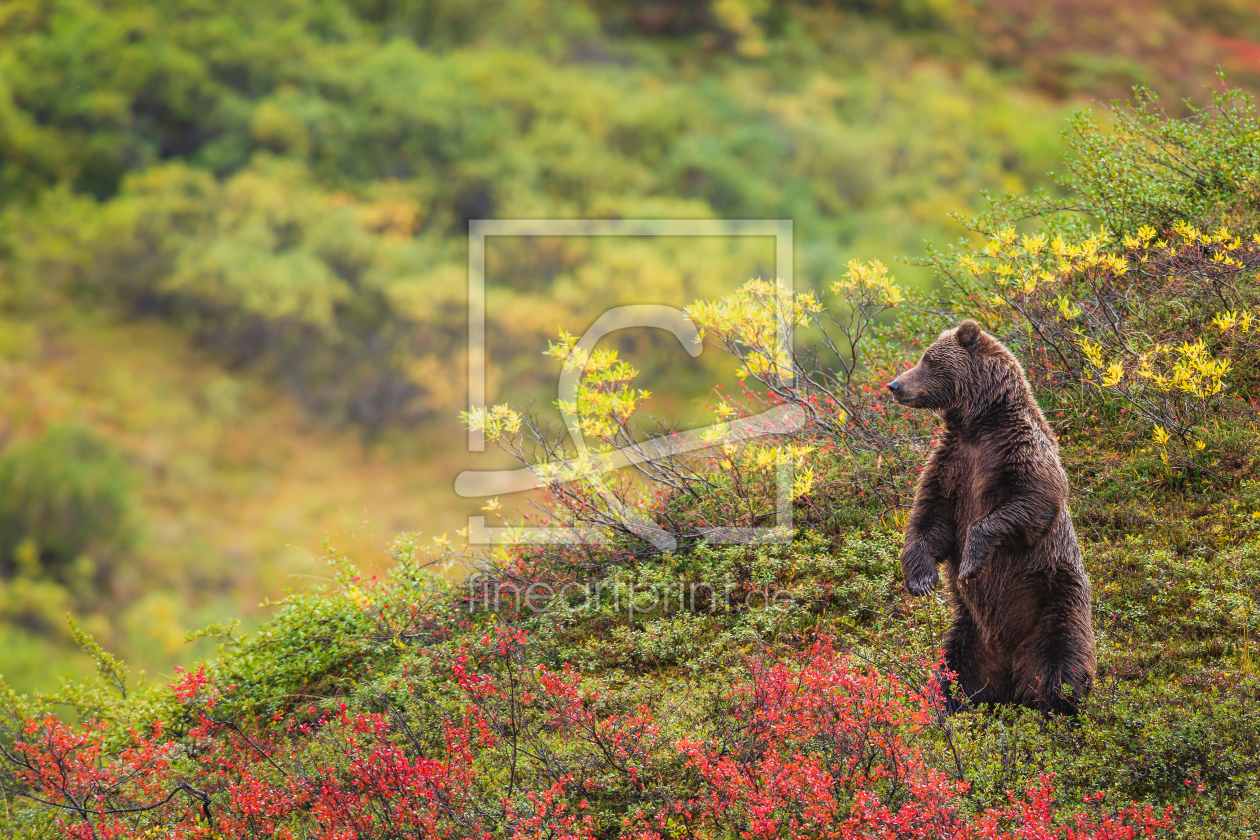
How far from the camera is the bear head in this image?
4.65 meters

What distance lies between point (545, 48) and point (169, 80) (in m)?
11.9

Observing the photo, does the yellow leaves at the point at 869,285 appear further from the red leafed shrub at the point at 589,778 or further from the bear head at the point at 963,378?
the red leafed shrub at the point at 589,778

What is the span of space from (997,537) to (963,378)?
877 millimetres

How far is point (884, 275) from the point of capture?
23.0 ft

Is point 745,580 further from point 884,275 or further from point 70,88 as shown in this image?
point 70,88

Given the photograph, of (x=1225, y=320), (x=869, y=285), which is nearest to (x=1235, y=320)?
(x=1225, y=320)

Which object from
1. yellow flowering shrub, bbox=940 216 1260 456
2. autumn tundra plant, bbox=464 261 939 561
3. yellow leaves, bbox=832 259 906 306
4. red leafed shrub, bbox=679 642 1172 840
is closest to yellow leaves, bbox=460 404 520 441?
autumn tundra plant, bbox=464 261 939 561

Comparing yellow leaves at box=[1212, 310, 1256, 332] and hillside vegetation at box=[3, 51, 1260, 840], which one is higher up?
yellow leaves at box=[1212, 310, 1256, 332]

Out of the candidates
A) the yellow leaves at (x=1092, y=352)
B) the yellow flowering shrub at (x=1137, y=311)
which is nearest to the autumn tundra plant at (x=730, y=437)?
the yellow flowering shrub at (x=1137, y=311)

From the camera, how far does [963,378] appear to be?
469 cm

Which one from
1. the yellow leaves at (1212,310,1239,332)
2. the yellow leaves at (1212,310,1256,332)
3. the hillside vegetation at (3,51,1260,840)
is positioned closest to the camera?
the hillside vegetation at (3,51,1260,840)

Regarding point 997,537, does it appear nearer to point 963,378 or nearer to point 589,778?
point 963,378

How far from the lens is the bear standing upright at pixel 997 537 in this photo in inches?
174

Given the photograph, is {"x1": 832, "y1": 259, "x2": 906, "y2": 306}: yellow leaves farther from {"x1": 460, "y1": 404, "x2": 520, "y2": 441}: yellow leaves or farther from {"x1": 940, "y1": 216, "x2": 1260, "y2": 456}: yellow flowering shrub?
{"x1": 460, "y1": 404, "x2": 520, "y2": 441}: yellow leaves
